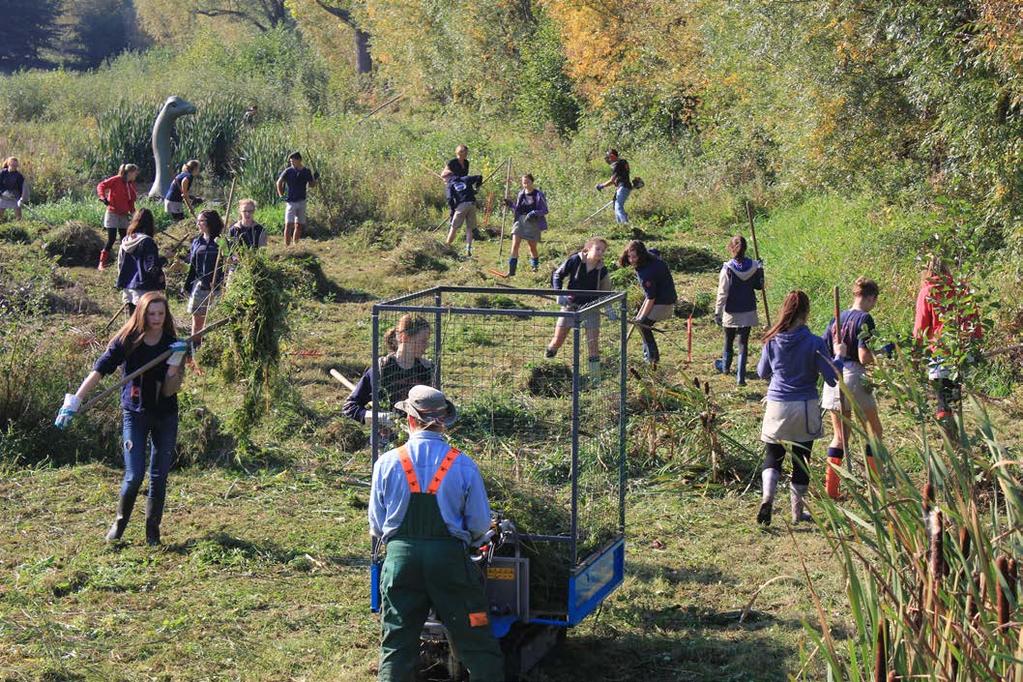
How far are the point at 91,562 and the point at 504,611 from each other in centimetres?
330

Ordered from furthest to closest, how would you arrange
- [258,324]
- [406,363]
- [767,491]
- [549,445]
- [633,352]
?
[633,352] → [258,324] → [767,491] → [549,445] → [406,363]

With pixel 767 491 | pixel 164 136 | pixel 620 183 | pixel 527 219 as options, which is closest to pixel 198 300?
pixel 767 491

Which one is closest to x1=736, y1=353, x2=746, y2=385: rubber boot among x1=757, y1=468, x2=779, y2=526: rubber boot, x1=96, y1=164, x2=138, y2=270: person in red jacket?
x1=757, y1=468, x2=779, y2=526: rubber boot

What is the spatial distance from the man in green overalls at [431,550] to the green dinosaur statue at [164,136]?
69.2ft

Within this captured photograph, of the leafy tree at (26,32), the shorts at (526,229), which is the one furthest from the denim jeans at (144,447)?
the leafy tree at (26,32)

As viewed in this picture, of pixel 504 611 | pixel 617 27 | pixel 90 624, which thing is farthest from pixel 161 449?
pixel 617 27

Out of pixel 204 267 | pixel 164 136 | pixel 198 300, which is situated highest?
pixel 164 136

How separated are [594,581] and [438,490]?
143cm

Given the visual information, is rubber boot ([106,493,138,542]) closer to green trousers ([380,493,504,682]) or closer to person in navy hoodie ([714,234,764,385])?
green trousers ([380,493,504,682])

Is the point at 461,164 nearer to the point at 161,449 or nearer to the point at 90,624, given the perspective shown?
the point at 161,449

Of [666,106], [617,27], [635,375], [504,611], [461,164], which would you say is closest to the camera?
[504,611]

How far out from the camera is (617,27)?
32219mm

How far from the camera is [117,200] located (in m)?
19.6

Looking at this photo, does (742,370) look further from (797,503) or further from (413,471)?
(413,471)
